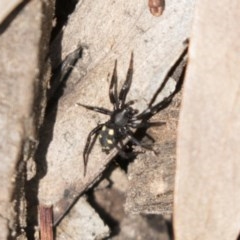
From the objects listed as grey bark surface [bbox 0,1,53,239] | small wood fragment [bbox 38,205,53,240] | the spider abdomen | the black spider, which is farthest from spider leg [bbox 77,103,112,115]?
small wood fragment [bbox 38,205,53,240]

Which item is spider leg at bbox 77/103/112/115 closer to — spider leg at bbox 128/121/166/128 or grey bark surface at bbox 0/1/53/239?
spider leg at bbox 128/121/166/128

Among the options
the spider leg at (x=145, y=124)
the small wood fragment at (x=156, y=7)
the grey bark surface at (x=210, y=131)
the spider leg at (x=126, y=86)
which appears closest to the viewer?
the grey bark surface at (x=210, y=131)

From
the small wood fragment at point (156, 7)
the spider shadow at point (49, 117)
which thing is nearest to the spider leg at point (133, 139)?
the spider shadow at point (49, 117)

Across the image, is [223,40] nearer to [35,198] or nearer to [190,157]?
[190,157]

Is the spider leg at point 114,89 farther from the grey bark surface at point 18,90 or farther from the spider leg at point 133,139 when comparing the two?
the grey bark surface at point 18,90

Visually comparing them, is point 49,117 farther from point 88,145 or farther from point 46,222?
point 46,222

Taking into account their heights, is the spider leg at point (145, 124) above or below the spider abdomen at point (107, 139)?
above

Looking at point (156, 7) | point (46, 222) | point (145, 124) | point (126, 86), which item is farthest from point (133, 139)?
point (156, 7)

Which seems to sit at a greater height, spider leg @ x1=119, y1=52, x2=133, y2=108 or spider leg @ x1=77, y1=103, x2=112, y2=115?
spider leg @ x1=119, y1=52, x2=133, y2=108
